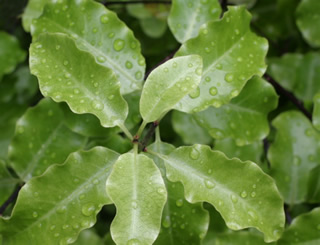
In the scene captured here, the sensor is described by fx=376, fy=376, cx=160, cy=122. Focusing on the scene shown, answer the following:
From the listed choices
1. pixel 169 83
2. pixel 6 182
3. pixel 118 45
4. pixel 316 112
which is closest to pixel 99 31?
pixel 118 45

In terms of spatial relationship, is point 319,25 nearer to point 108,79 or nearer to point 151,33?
point 151,33

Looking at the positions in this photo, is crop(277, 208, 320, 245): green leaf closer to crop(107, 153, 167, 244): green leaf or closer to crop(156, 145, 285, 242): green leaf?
crop(156, 145, 285, 242): green leaf

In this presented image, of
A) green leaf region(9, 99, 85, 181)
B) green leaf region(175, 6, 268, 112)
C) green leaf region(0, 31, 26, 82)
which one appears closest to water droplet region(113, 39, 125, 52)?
green leaf region(175, 6, 268, 112)

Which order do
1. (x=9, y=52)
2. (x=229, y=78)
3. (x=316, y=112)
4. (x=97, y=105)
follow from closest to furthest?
1. (x=97, y=105)
2. (x=229, y=78)
3. (x=316, y=112)
4. (x=9, y=52)

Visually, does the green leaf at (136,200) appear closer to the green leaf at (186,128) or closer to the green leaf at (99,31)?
the green leaf at (99,31)

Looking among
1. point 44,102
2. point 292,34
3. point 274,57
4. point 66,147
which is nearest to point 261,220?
point 66,147

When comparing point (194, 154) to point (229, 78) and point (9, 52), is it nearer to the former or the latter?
point (229, 78)
